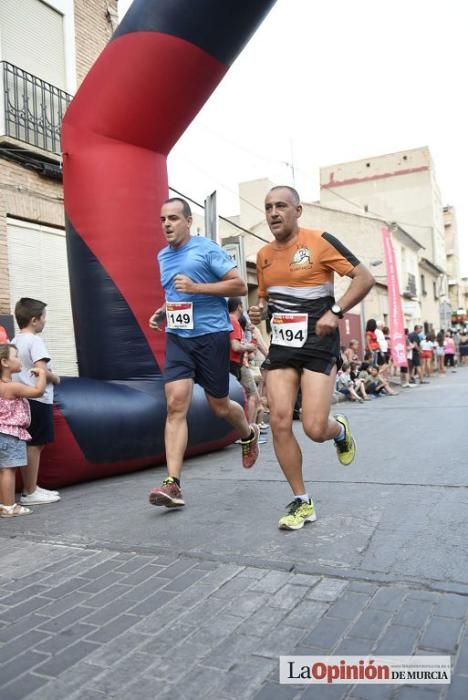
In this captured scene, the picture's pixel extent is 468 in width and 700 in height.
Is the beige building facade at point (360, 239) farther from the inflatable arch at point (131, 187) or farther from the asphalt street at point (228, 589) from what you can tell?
the asphalt street at point (228, 589)

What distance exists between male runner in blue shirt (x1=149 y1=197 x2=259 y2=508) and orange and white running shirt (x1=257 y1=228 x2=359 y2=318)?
51cm

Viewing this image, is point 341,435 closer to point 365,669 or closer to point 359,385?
point 365,669

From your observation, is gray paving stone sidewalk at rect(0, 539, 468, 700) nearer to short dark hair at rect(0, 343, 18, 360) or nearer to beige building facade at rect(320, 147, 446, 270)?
short dark hair at rect(0, 343, 18, 360)

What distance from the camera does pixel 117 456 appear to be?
5.29 m

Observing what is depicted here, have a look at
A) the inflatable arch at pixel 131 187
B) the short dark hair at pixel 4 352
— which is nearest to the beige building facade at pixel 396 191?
the inflatable arch at pixel 131 187

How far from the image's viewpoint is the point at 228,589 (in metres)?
2.71

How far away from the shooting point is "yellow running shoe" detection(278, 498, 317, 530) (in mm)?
3468

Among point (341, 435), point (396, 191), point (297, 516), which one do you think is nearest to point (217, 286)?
point (341, 435)

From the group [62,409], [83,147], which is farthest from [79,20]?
[62,409]

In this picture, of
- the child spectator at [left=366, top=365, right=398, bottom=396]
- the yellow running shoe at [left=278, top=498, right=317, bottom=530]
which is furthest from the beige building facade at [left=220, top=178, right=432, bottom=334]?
the yellow running shoe at [left=278, top=498, right=317, bottom=530]

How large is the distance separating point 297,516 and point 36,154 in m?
7.82

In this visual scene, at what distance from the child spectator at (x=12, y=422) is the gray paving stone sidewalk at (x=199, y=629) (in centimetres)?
137

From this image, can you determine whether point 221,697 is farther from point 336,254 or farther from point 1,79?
point 1,79

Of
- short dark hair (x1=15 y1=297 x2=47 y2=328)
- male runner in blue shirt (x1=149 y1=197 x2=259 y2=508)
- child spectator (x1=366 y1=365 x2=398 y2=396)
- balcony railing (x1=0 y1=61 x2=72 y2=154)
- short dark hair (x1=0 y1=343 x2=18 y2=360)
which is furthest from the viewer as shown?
child spectator (x1=366 y1=365 x2=398 y2=396)
